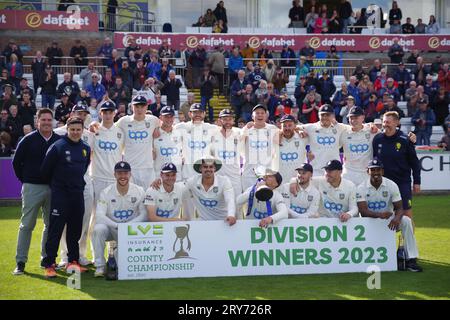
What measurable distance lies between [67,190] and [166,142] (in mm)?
2424

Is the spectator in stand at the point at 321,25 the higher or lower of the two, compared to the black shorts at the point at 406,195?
higher

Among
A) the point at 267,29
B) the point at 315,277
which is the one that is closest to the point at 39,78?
the point at 267,29

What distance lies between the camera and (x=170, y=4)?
105ft

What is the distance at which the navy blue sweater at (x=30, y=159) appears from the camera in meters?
10.1

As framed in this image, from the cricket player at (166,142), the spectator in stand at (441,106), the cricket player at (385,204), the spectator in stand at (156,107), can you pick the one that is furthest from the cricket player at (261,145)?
the spectator in stand at (441,106)

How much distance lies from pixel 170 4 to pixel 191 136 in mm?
20660

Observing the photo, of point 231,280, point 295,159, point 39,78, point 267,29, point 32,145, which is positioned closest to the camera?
point 231,280

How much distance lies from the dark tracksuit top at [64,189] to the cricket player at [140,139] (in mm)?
1555

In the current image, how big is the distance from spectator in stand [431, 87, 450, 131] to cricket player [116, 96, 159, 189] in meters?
13.9

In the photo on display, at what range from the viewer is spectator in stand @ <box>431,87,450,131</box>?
2325cm

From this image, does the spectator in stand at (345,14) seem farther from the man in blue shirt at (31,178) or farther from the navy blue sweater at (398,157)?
the man in blue shirt at (31,178)

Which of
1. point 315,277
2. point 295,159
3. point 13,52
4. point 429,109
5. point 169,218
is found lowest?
point 315,277

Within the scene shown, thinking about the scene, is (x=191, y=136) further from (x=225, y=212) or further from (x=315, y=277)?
(x=315, y=277)

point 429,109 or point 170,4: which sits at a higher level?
point 170,4
